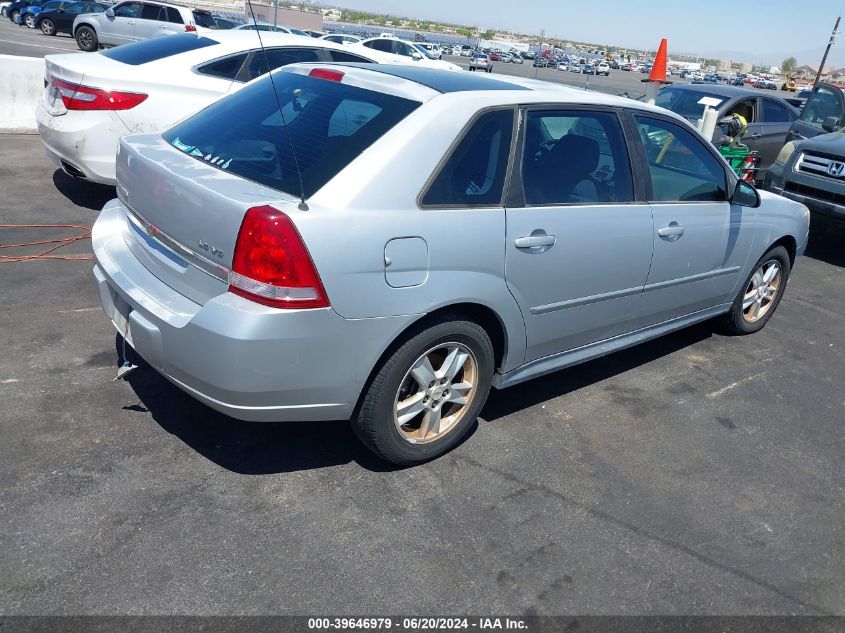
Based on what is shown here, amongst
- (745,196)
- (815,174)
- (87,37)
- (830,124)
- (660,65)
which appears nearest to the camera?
(745,196)

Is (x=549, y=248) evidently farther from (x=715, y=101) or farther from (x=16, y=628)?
(x=715, y=101)

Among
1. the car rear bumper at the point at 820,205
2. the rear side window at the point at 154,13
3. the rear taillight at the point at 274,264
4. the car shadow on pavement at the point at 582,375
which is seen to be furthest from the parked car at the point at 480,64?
the rear taillight at the point at 274,264

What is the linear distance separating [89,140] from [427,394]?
442 cm

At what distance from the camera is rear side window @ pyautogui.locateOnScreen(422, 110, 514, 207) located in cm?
322

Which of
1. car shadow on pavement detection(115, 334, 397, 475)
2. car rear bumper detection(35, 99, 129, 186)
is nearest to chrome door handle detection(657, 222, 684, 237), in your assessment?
car shadow on pavement detection(115, 334, 397, 475)

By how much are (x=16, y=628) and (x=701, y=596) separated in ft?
7.98

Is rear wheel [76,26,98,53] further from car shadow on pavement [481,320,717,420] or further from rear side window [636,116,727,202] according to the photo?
rear side window [636,116,727,202]

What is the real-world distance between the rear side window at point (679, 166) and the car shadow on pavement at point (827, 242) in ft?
14.2

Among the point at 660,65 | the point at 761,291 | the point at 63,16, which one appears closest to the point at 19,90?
the point at 761,291

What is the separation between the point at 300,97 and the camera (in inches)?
144

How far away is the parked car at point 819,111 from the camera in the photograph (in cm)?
1018

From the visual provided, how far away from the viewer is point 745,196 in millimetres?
4871

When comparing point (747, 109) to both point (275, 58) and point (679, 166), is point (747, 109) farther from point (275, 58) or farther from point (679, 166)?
point (679, 166)

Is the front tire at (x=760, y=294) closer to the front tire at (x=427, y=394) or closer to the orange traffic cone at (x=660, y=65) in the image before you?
the front tire at (x=427, y=394)
